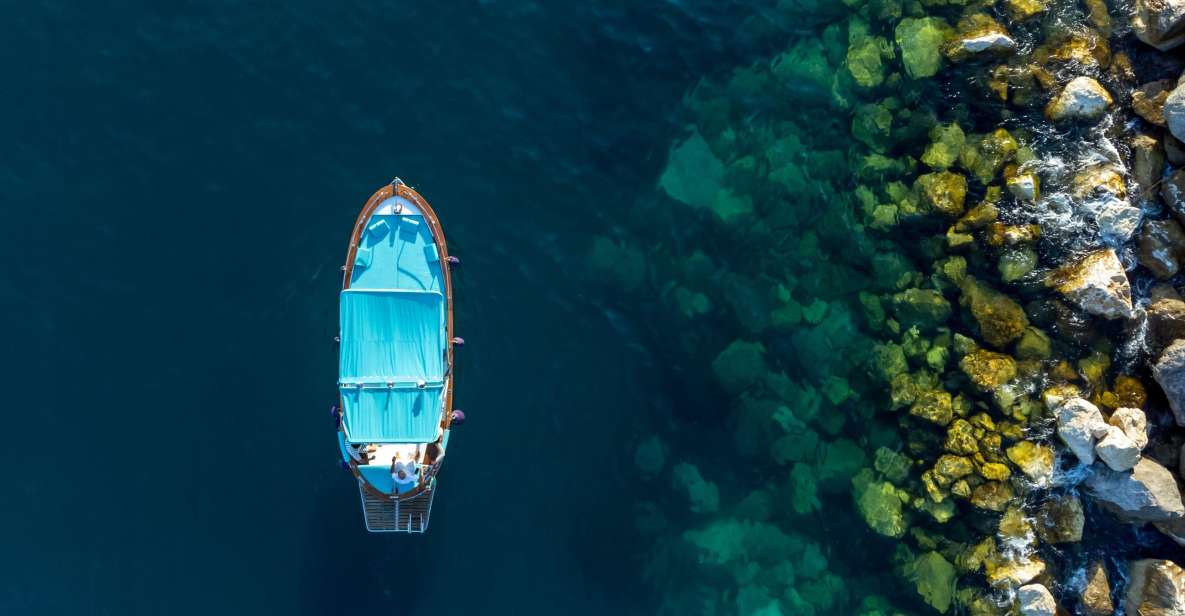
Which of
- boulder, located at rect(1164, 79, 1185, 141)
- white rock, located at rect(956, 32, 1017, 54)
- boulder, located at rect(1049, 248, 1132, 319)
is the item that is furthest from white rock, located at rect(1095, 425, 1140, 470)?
white rock, located at rect(956, 32, 1017, 54)

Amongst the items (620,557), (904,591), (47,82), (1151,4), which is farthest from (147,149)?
(1151,4)

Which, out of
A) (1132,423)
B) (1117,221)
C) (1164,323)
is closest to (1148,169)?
(1117,221)

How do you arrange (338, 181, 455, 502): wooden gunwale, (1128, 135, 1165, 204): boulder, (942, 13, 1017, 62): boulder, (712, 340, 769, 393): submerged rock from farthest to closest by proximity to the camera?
(712, 340, 769, 393): submerged rock
(942, 13, 1017, 62): boulder
(1128, 135, 1165, 204): boulder
(338, 181, 455, 502): wooden gunwale

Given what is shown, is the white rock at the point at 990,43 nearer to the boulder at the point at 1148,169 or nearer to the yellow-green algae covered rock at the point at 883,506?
the boulder at the point at 1148,169

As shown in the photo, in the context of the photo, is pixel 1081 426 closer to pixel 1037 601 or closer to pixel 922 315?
pixel 1037 601

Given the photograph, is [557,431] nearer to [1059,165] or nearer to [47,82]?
[1059,165]

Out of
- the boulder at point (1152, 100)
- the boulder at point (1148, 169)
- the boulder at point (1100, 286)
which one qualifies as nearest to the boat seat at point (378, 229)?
the boulder at point (1100, 286)

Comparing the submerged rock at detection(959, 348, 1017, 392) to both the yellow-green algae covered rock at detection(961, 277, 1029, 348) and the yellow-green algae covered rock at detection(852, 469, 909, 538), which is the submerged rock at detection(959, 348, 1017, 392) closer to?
the yellow-green algae covered rock at detection(961, 277, 1029, 348)
